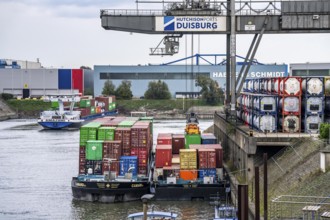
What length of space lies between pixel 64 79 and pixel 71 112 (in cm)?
4345

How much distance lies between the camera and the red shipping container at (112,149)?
39844 millimetres

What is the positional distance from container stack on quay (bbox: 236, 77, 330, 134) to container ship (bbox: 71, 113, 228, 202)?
126 inches

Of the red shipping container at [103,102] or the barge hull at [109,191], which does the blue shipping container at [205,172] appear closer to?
the barge hull at [109,191]

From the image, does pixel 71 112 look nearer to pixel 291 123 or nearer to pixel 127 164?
pixel 127 164

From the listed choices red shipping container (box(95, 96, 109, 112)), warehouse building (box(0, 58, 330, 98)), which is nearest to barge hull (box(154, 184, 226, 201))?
red shipping container (box(95, 96, 109, 112))

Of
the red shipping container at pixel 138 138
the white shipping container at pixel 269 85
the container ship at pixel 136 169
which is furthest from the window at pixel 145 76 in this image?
the red shipping container at pixel 138 138

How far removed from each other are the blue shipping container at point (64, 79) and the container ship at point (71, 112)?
19.7 metres

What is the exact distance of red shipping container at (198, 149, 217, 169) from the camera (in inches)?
1529

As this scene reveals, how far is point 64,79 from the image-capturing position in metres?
149

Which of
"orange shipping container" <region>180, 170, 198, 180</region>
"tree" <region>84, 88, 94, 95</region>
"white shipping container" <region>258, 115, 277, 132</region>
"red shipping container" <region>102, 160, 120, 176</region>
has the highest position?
"tree" <region>84, 88, 94, 95</region>

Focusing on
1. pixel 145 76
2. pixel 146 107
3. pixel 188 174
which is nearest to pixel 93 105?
pixel 146 107

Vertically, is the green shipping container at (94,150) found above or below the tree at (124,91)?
below

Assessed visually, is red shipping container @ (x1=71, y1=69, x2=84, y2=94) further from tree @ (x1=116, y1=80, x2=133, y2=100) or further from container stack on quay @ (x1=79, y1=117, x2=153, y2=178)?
container stack on quay @ (x1=79, y1=117, x2=153, y2=178)

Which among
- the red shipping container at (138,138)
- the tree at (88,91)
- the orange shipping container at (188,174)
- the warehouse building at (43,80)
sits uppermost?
the warehouse building at (43,80)
